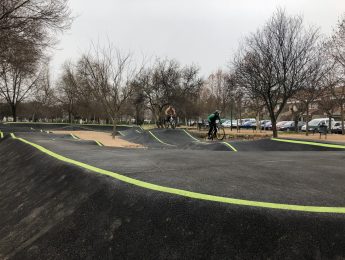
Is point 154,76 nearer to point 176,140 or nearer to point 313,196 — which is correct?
point 176,140

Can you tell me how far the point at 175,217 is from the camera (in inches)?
128

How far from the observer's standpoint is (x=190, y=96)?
2052 inches

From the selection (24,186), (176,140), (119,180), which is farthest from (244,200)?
(176,140)

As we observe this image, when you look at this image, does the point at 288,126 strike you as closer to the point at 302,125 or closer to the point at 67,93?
the point at 302,125

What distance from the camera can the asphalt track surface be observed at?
113 inches

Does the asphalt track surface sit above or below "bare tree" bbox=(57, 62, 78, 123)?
below

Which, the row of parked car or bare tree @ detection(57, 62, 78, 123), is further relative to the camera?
bare tree @ detection(57, 62, 78, 123)

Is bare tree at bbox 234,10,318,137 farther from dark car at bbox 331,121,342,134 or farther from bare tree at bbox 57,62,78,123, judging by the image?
bare tree at bbox 57,62,78,123

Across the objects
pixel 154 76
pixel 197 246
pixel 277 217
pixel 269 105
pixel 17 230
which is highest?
pixel 154 76

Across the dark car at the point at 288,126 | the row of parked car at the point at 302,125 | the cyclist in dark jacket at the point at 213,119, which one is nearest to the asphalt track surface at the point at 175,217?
the cyclist in dark jacket at the point at 213,119

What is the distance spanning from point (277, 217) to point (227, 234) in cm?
49

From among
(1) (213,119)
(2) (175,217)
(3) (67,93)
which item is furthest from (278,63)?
(3) (67,93)

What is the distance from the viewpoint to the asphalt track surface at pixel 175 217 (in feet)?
9.45

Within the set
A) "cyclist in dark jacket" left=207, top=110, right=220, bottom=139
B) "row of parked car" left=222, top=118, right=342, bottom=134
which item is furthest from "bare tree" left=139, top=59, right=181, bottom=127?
"cyclist in dark jacket" left=207, top=110, right=220, bottom=139
